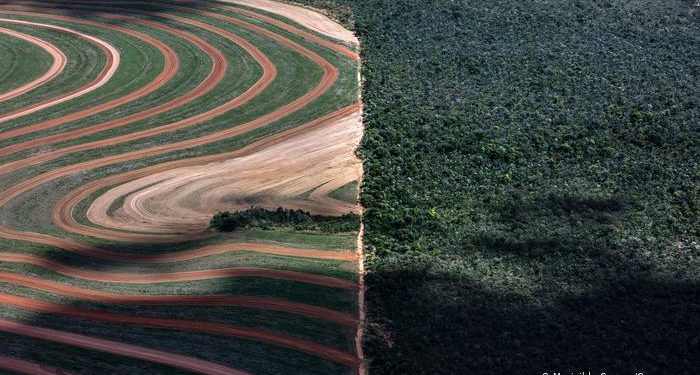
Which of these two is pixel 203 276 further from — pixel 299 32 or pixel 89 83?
pixel 299 32

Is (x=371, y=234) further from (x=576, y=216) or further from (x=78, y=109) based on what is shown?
(x=78, y=109)

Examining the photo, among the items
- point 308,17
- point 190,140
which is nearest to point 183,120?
point 190,140

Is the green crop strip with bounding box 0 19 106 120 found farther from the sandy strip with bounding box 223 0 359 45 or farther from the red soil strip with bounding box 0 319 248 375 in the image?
the red soil strip with bounding box 0 319 248 375

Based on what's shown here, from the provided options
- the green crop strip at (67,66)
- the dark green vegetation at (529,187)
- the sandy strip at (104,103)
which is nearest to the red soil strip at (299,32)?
the dark green vegetation at (529,187)

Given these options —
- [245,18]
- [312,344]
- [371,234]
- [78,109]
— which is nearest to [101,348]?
[312,344]

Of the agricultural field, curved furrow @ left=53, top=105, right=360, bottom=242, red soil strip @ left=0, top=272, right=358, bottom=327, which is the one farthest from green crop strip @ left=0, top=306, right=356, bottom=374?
curved furrow @ left=53, top=105, right=360, bottom=242
